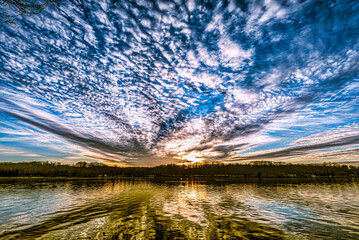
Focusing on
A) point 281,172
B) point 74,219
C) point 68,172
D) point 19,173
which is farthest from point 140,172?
point 74,219

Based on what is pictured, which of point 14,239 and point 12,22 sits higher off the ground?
point 12,22

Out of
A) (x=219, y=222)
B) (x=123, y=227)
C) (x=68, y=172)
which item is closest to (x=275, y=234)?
(x=219, y=222)

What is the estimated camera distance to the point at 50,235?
32.0 ft

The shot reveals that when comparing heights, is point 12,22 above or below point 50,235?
above

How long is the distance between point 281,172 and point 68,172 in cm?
22812

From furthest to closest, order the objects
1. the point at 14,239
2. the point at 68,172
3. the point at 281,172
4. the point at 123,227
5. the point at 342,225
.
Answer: the point at 281,172
the point at 68,172
the point at 342,225
the point at 123,227
the point at 14,239

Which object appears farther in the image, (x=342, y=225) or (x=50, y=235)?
(x=342, y=225)

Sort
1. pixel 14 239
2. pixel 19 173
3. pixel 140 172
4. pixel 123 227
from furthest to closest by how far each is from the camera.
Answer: pixel 140 172 < pixel 19 173 < pixel 123 227 < pixel 14 239

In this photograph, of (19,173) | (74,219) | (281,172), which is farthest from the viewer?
(281,172)

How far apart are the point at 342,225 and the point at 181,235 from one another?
1328cm

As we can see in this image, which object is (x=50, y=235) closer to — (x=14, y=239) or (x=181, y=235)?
(x=14, y=239)

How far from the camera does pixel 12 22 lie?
6.36 m

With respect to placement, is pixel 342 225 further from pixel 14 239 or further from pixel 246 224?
pixel 14 239

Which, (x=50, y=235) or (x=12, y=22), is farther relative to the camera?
(x=50, y=235)
